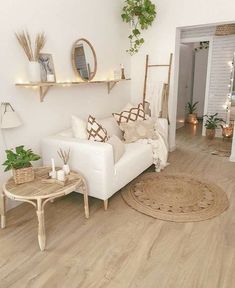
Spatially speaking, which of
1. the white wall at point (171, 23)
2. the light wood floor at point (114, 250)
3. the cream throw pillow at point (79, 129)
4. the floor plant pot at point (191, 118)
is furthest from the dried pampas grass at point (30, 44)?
the floor plant pot at point (191, 118)

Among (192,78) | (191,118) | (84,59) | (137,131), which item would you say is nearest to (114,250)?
(137,131)

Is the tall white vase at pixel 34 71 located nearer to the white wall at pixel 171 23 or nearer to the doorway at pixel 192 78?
the white wall at pixel 171 23

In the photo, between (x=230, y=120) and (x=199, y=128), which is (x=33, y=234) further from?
(x=199, y=128)

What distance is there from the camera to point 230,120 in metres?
5.29

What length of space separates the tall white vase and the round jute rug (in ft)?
5.20

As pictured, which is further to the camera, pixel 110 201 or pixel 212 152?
pixel 212 152

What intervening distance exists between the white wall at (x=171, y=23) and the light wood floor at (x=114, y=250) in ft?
7.99

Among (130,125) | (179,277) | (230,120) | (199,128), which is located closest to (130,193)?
(130,125)

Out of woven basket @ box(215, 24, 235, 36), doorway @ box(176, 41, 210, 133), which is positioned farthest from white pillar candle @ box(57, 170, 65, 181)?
doorway @ box(176, 41, 210, 133)

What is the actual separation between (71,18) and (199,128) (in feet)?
14.6

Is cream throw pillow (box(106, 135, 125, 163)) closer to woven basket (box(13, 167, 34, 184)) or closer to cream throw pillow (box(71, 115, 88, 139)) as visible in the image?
cream throw pillow (box(71, 115, 88, 139))

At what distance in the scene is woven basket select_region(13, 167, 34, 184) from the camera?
6.69 feet

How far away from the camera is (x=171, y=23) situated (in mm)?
3869

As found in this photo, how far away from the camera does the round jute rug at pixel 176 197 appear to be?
242 centimetres
